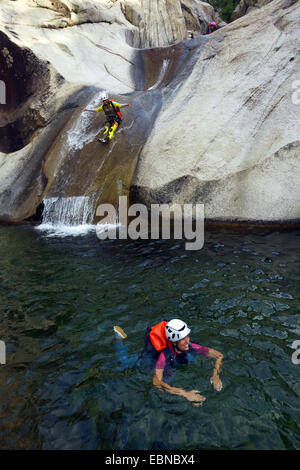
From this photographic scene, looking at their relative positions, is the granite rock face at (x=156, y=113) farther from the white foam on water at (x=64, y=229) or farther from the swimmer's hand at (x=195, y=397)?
the swimmer's hand at (x=195, y=397)

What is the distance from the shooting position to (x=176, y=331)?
502cm

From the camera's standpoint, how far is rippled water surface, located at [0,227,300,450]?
13.6 feet

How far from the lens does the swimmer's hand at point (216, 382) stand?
4727 millimetres

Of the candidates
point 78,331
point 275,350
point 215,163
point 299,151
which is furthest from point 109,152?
point 275,350

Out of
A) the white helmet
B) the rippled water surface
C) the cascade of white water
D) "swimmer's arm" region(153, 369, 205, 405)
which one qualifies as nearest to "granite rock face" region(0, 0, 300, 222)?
the cascade of white water

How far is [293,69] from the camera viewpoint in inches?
542

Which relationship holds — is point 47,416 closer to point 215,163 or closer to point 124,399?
point 124,399

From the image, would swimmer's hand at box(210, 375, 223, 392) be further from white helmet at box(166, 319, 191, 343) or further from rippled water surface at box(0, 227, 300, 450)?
white helmet at box(166, 319, 191, 343)

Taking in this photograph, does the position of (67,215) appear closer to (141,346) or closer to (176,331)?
(141,346)

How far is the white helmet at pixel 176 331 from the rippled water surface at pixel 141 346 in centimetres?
67

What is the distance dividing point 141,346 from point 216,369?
1554mm

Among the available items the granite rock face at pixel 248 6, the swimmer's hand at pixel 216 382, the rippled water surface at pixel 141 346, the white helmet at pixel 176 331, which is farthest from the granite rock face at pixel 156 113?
the granite rock face at pixel 248 6

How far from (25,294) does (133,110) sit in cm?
1385

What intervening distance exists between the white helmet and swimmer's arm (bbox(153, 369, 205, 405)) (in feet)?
1.89
